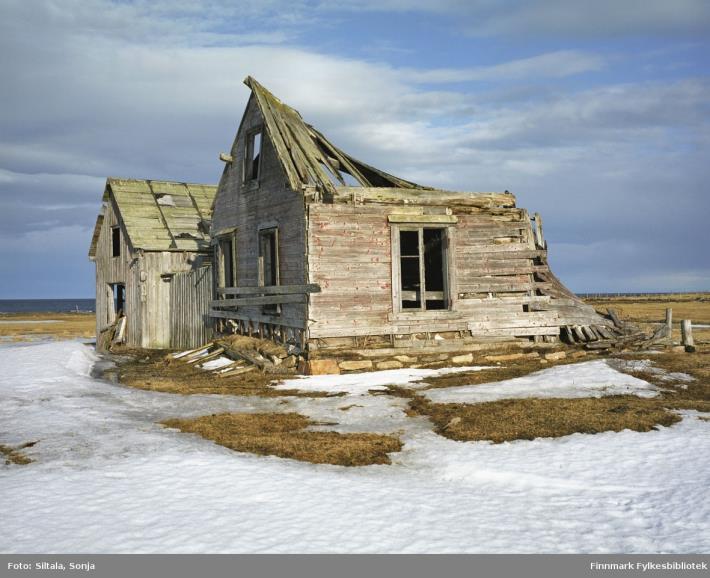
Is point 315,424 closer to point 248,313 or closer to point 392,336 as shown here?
point 392,336

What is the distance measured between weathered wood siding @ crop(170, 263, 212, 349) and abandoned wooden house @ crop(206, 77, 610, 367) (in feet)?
8.49

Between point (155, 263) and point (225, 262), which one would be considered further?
point (155, 263)

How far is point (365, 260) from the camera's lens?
15891mm

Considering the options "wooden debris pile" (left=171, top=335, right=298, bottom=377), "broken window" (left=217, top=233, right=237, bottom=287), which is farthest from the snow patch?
"broken window" (left=217, top=233, right=237, bottom=287)

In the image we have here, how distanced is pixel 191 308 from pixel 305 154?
8115mm

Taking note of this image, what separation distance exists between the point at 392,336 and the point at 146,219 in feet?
41.9

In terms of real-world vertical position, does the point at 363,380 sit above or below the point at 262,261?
below

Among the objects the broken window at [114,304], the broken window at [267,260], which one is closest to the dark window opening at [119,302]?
the broken window at [114,304]

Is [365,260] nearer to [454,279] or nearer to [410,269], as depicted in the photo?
[454,279]

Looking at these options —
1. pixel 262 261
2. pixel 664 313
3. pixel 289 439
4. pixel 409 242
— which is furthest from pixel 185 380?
pixel 664 313

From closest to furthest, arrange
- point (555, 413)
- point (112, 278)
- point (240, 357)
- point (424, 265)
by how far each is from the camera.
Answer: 1. point (555, 413)
2. point (240, 357)
3. point (424, 265)
4. point (112, 278)

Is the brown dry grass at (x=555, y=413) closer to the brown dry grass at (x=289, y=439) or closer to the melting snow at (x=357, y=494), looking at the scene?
the melting snow at (x=357, y=494)

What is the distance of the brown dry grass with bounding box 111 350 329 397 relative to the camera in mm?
12867

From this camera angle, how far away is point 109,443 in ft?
26.6
